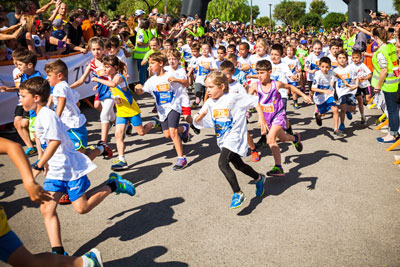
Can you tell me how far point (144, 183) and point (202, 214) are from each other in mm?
1414

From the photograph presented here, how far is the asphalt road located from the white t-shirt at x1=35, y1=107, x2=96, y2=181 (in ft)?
2.85

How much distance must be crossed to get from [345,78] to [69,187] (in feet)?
23.2

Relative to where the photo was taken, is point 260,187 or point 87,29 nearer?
point 260,187

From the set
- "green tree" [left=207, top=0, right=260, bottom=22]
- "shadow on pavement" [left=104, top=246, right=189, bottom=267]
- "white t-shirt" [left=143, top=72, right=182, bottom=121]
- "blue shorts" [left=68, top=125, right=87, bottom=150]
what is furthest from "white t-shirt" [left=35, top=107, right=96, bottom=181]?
"green tree" [left=207, top=0, right=260, bottom=22]

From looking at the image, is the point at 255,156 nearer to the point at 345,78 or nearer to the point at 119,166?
the point at 119,166

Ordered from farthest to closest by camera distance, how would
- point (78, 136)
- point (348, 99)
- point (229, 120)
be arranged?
1. point (348, 99)
2. point (78, 136)
3. point (229, 120)

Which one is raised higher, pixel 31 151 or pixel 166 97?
pixel 166 97

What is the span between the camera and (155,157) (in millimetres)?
7109

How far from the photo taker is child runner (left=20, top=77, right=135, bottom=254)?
357 centimetres

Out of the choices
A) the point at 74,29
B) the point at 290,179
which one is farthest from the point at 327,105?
the point at 74,29

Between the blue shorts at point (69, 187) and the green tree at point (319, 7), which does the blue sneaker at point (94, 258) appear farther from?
the green tree at point (319, 7)

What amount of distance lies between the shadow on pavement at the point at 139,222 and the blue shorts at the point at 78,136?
4.45ft

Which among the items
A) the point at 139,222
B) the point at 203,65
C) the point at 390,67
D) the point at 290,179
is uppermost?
the point at 203,65

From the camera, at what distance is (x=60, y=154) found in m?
3.76
